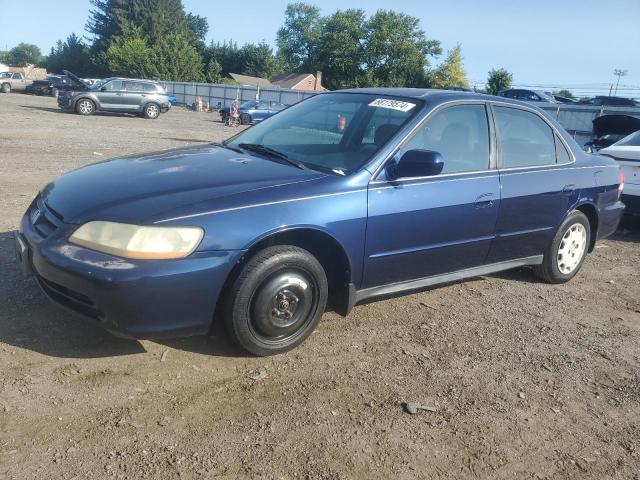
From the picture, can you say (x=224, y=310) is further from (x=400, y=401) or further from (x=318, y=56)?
(x=318, y=56)

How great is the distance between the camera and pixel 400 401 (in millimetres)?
3072

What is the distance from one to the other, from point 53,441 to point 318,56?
88.7 metres

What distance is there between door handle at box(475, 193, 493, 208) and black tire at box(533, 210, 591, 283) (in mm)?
1090

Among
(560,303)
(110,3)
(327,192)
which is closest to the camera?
(327,192)

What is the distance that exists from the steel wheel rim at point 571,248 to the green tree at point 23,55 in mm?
132104

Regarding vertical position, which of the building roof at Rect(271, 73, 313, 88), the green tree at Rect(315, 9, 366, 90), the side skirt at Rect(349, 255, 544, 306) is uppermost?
the green tree at Rect(315, 9, 366, 90)

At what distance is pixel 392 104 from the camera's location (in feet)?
13.5

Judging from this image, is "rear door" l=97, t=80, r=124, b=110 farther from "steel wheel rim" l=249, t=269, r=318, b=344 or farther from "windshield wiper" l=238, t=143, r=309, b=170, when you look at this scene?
"steel wheel rim" l=249, t=269, r=318, b=344

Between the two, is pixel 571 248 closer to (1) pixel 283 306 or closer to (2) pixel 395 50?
(1) pixel 283 306

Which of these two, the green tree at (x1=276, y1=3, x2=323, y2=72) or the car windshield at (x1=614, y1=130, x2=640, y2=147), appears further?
the green tree at (x1=276, y1=3, x2=323, y2=72)

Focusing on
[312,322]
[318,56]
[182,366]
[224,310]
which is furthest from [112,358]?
[318,56]

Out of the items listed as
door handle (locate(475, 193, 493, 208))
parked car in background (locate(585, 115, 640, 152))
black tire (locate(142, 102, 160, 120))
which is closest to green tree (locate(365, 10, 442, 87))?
black tire (locate(142, 102, 160, 120))

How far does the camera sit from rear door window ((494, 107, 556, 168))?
4.46 m

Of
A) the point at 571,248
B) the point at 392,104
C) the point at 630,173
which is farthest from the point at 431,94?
the point at 630,173
